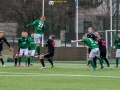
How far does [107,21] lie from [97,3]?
11370 mm

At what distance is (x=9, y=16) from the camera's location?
4041cm

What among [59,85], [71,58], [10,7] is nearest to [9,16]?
[10,7]

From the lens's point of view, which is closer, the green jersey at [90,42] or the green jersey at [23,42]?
the green jersey at [90,42]

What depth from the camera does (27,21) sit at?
37094mm

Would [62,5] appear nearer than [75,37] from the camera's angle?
No

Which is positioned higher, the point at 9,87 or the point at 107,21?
the point at 107,21

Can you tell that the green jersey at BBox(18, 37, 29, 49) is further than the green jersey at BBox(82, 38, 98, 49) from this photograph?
Yes

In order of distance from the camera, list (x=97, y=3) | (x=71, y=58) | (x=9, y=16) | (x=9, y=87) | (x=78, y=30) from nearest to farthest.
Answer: (x=9, y=87)
(x=71, y=58)
(x=78, y=30)
(x=9, y=16)
(x=97, y=3)

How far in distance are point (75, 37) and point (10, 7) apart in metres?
7.65

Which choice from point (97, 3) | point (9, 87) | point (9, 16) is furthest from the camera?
point (97, 3)

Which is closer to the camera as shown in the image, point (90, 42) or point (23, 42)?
point (90, 42)

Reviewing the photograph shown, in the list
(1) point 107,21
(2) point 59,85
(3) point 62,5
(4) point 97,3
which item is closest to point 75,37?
(1) point 107,21

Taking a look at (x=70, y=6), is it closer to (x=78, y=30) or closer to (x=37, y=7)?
(x=37, y=7)

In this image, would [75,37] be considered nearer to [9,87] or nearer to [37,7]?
[37,7]
